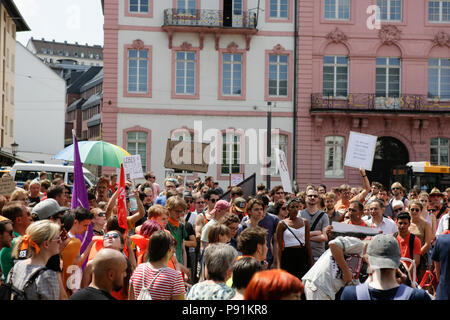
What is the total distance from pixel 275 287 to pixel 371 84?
29578 mm

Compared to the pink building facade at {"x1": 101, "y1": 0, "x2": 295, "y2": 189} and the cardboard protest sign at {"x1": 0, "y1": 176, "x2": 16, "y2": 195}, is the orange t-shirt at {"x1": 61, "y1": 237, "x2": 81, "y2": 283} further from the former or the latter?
the pink building facade at {"x1": 101, "y1": 0, "x2": 295, "y2": 189}

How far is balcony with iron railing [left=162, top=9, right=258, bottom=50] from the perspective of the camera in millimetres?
31000

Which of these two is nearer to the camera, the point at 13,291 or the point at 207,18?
the point at 13,291

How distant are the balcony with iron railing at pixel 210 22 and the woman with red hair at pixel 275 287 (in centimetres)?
2809

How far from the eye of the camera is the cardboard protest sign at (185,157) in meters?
20.0

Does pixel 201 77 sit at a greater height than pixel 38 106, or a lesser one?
lesser

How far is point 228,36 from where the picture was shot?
31703 millimetres

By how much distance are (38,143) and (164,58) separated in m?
32.9

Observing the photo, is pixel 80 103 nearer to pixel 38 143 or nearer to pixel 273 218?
pixel 38 143

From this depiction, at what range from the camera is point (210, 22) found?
31281mm

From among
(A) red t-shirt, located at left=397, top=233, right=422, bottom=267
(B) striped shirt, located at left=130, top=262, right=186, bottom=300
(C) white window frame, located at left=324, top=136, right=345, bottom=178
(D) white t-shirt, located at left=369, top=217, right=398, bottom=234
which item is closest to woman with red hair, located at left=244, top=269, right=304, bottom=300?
(B) striped shirt, located at left=130, top=262, right=186, bottom=300

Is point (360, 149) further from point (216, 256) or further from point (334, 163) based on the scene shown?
point (334, 163)

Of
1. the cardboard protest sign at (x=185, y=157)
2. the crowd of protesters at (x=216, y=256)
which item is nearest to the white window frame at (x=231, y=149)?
the cardboard protest sign at (x=185, y=157)

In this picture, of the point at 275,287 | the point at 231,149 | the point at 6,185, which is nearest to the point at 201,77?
the point at 231,149
